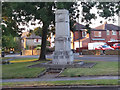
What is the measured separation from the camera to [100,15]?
2250 centimetres

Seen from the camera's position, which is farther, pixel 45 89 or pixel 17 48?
pixel 17 48

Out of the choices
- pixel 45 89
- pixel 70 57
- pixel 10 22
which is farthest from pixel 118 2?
pixel 45 89

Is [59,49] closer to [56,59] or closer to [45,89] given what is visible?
[56,59]

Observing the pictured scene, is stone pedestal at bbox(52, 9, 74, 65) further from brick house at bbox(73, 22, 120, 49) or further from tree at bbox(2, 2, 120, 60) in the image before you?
brick house at bbox(73, 22, 120, 49)

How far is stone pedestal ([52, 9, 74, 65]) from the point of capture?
17.7m

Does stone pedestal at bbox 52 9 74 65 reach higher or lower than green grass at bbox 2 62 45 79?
higher

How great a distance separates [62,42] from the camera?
17.9 m

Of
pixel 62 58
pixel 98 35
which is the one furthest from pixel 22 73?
pixel 98 35

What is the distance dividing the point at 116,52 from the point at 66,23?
18705 millimetres

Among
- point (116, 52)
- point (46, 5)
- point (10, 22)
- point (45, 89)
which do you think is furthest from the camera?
point (116, 52)

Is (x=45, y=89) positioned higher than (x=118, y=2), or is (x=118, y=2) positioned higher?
(x=118, y=2)

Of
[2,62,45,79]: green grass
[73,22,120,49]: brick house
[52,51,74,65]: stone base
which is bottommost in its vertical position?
[2,62,45,79]: green grass

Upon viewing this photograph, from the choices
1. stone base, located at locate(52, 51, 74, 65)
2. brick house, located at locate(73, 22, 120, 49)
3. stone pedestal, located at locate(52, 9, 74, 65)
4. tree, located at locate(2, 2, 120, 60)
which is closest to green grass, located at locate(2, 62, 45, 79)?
stone base, located at locate(52, 51, 74, 65)

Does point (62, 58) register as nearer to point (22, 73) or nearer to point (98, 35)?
point (22, 73)
